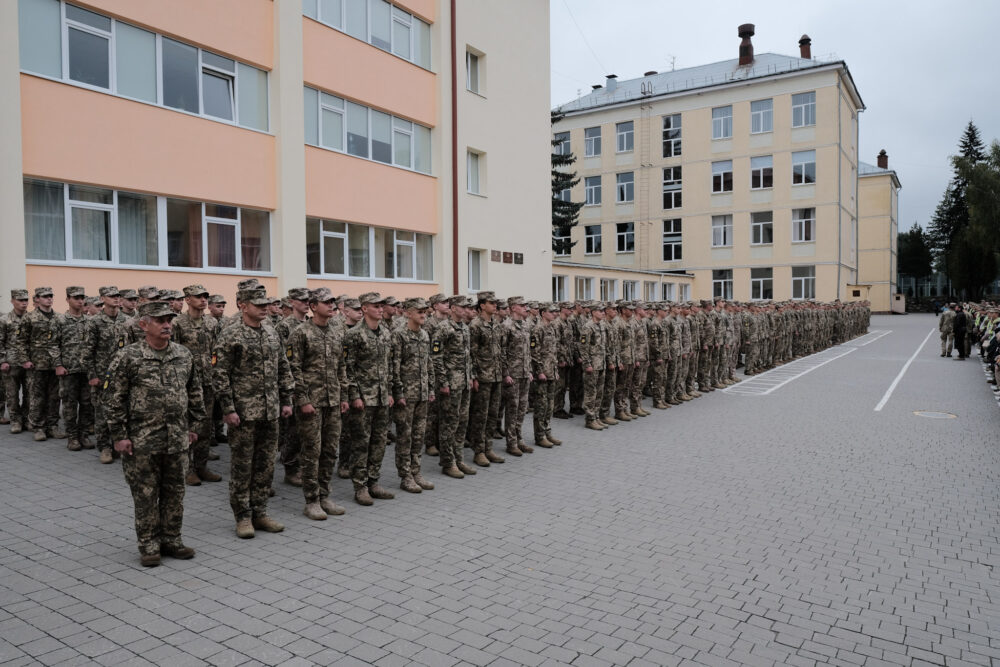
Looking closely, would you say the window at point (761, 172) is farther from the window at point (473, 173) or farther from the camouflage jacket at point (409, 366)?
the camouflage jacket at point (409, 366)

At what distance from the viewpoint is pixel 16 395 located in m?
10.1

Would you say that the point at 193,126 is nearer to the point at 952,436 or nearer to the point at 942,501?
the point at 942,501

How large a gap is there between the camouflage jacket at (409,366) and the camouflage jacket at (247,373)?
148 centimetres

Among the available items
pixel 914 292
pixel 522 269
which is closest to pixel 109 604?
pixel 522 269

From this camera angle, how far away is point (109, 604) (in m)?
4.66

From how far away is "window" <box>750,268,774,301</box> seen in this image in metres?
45.8

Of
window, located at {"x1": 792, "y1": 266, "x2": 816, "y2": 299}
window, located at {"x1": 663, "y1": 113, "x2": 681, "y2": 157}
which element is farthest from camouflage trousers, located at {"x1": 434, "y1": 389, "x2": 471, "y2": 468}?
window, located at {"x1": 663, "y1": 113, "x2": 681, "y2": 157}

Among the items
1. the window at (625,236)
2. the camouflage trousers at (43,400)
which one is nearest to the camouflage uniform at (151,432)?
the camouflage trousers at (43,400)

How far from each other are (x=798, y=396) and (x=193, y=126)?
14.2 metres

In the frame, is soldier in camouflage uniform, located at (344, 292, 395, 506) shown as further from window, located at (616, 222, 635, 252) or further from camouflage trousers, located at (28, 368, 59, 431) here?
window, located at (616, 222, 635, 252)

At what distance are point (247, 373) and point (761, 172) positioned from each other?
45280 mm

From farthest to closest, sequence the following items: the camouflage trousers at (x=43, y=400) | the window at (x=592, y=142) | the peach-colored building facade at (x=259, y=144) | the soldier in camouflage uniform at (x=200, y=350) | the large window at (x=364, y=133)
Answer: the window at (x=592, y=142) < the large window at (x=364, y=133) < the peach-colored building facade at (x=259, y=144) < the camouflage trousers at (x=43, y=400) < the soldier in camouflage uniform at (x=200, y=350)

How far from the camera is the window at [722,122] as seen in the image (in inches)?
1818

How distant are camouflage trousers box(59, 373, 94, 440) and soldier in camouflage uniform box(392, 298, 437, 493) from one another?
4.78m
